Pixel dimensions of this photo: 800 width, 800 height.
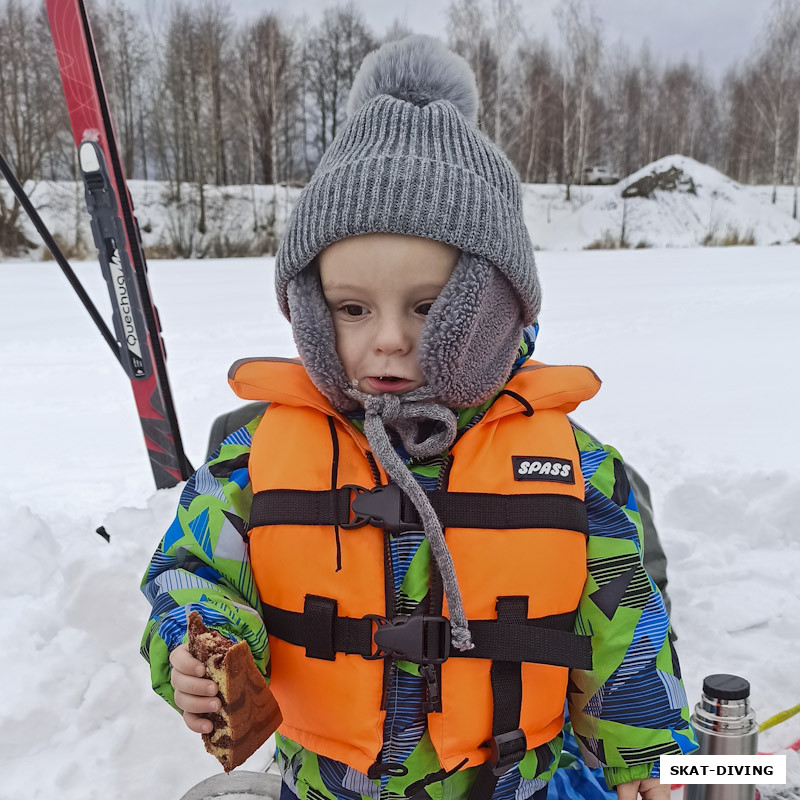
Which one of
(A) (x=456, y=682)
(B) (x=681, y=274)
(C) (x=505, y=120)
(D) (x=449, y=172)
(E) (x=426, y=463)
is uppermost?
(C) (x=505, y=120)

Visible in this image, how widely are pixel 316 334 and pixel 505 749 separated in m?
0.76

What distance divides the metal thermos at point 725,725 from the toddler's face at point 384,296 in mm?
688

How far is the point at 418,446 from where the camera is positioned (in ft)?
3.99

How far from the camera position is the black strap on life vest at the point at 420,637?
116 cm

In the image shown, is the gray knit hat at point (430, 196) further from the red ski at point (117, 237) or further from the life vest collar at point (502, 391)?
the red ski at point (117, 237)

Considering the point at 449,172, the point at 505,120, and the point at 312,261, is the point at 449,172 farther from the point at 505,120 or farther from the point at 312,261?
the point at 505,120

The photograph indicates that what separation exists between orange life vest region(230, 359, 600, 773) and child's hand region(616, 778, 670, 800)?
5.7 inches

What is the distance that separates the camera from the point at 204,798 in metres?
1.56

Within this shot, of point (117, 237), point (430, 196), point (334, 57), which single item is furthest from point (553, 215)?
point (430, 196)

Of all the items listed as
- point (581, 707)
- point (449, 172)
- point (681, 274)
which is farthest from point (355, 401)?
point (681, 274)

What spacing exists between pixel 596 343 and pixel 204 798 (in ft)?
16.3

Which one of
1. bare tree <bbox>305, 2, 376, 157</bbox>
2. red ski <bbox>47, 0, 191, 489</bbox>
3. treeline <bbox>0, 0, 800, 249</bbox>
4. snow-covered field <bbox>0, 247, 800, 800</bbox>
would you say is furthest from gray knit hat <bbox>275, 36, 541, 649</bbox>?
bare tree <bbox>305, 2, 376, 157</bbox>

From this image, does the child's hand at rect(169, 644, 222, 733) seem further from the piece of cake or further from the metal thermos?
the metal thermos

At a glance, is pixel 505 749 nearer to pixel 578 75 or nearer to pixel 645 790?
pixel 645 790
